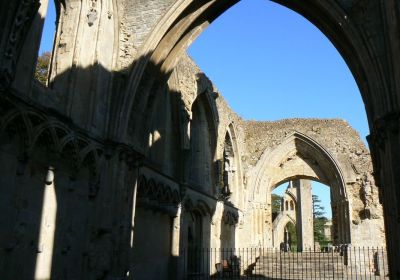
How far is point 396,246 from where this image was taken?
236 inches

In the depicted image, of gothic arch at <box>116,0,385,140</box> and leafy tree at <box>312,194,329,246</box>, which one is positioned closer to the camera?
gothic arch at <box>116,0,385,140</box>

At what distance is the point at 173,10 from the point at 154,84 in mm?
1579

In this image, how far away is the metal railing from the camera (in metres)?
13.4

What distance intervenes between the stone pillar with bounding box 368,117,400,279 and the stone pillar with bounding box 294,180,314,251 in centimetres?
2183

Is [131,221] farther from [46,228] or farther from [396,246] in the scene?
[396,246]

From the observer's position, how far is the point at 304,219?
92.6 ft

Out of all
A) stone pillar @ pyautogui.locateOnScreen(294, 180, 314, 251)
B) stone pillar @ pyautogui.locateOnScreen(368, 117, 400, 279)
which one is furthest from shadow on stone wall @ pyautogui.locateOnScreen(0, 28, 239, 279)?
stone pillar @ pyautogui.locateOnScreen(294, 180, 314, 251)

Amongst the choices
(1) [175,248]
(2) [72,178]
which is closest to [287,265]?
(1) [175,248]

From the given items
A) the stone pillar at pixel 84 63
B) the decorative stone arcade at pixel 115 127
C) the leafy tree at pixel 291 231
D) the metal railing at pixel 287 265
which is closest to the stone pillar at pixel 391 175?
the decorative stone arcade at pixel 115 127

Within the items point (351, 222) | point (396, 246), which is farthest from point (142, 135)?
point (351, 222)

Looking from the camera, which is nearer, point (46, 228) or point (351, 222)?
point (46, 228)

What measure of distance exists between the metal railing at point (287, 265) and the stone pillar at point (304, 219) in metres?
11.2

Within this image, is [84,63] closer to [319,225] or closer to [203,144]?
[203,144]

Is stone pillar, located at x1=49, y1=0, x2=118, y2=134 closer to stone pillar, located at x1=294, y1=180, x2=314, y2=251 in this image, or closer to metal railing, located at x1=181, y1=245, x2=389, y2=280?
metal railing, located at x1=181, y1=245, x2=389, y2=280
